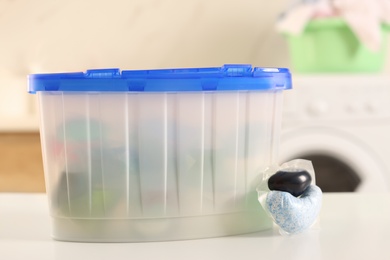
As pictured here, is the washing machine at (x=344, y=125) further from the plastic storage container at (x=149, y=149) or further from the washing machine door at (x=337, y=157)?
the plastic storage container at (x=149, y=149)

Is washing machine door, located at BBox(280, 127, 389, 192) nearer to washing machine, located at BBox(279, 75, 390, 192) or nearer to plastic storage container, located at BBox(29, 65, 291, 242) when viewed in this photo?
washing machine, located at BBox(279, 75, 390, 192)

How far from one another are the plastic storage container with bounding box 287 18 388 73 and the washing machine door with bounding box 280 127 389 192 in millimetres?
269

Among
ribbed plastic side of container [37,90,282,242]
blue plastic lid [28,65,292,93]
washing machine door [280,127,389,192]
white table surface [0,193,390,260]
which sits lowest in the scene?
washing machine door [280,127,389,192]

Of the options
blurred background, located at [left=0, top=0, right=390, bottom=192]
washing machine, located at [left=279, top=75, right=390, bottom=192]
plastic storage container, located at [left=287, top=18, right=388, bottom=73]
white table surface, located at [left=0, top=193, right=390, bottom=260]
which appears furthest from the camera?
blurred background, located at [left=0, top=0, right=390, bottom=192]

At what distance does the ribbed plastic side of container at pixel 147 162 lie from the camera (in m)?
0.63

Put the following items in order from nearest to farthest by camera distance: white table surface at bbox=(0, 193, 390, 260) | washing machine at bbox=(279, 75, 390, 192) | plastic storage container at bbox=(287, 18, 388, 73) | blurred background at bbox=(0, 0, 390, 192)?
1. white table surface at bbox=(0, 193, 390, 260)
2. washing machine at bbox=(279, 75, 390, 192)
3. plastic storage container at bbox=(287, 18, 388, 73)
4. blurred background at bbox=(0, 0, 390, 192)

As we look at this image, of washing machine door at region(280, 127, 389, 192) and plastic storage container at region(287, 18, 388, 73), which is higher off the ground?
plastic storage container at region(287, 18, 388, 73)

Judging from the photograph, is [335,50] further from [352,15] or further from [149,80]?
[149,80]

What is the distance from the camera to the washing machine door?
1.97 meters

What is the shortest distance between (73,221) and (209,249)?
0.51 ft

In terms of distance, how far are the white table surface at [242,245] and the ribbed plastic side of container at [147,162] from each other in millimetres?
23

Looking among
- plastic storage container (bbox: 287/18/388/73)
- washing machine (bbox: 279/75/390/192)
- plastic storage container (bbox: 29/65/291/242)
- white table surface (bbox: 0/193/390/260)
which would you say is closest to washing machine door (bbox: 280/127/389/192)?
washing machine (bbox: 279/75/390/192)

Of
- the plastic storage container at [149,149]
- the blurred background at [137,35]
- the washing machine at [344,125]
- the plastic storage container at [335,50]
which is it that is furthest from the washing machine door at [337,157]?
the plastic storage container at [149,149]

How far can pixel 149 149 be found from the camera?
63 cm
